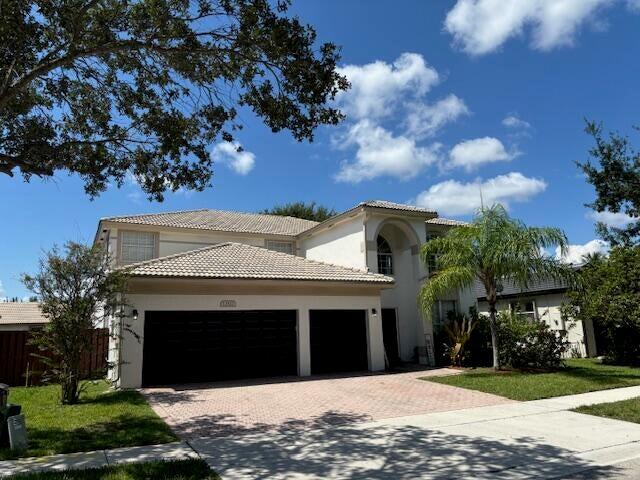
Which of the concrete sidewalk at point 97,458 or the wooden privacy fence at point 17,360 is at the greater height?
the wooden privacy fence at point 17,360

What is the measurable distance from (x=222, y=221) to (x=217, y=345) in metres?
10.9

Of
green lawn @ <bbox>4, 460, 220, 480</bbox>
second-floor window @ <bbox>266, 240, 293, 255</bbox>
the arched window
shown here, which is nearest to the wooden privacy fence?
green lawn @ <bbox>4, 460, 220, 480</bbox>

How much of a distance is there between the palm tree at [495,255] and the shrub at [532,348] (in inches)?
36.8

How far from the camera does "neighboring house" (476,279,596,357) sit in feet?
75.0

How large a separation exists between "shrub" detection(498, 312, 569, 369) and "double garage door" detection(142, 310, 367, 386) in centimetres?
547

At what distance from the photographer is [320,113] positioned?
9.26 metres

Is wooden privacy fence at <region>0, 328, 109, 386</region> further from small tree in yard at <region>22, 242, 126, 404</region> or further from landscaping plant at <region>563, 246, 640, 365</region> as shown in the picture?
landscaping plant at <region>563, 246, 640, 365</region>

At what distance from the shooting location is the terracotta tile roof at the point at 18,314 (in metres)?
34.0

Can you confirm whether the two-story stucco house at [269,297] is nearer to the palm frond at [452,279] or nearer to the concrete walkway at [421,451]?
the palm frond at [452,279]

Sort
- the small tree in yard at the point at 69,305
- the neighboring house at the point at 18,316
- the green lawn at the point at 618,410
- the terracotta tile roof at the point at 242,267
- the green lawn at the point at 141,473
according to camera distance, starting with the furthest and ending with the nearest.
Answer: the neighboring house at the point at 18,316 < the terracotta tile roof at the point at 242,267 < the small tree in yard at the point at 69,305 < the green lawn at the point at 618,410 < the green lawn at the point at 141,473

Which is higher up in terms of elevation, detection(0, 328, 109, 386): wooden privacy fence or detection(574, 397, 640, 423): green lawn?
detection(0, 328, 109, 386): wooden privacy fence

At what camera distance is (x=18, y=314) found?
35.7 meters

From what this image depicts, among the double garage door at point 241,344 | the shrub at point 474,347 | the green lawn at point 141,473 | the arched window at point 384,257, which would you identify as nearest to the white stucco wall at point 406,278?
the arched window at point 384,257

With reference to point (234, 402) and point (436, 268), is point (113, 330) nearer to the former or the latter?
point (234, 402)
